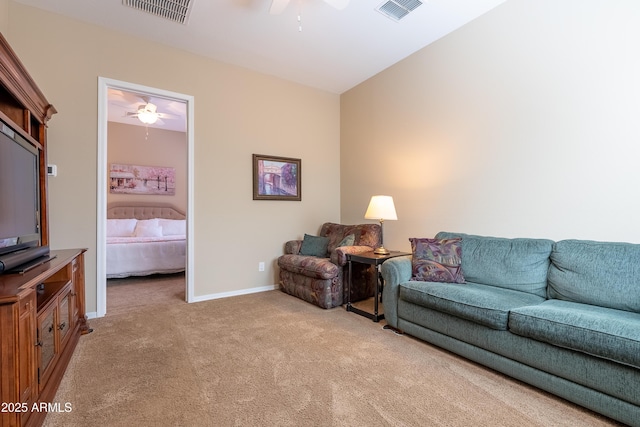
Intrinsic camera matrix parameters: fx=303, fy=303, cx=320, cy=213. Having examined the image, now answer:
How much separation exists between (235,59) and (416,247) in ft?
9.92

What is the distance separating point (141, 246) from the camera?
14.8ft

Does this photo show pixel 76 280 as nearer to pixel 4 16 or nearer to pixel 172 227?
pixel 4 16

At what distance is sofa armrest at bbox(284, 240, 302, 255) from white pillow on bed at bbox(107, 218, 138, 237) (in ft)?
10.4

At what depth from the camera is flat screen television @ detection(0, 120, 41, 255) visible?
1628mm

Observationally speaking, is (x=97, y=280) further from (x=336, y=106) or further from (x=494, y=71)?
(x=494, y=71)

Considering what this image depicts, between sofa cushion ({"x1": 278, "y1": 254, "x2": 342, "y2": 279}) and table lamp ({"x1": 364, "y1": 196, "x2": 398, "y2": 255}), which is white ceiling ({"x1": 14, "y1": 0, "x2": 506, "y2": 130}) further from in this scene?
sofa cushion ({"x1": 278, "y1": 254, "x2": 342, "y2": 279})

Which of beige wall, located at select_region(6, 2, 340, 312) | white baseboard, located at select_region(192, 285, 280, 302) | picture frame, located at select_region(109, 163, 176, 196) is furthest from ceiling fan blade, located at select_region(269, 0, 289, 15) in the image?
picture frame, located at select_region(109, 163, 176, 196)

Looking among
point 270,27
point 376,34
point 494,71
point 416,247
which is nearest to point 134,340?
point 416,247

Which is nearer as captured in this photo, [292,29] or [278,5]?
[278,5]

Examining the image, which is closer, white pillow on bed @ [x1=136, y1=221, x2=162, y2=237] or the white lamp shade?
the white lamp shade

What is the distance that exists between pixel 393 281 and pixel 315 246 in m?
1.53

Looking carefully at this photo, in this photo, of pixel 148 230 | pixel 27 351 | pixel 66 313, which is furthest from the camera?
pixel 148 230

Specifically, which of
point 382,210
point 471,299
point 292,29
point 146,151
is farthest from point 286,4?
point 146,151

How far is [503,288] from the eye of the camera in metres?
2.37
